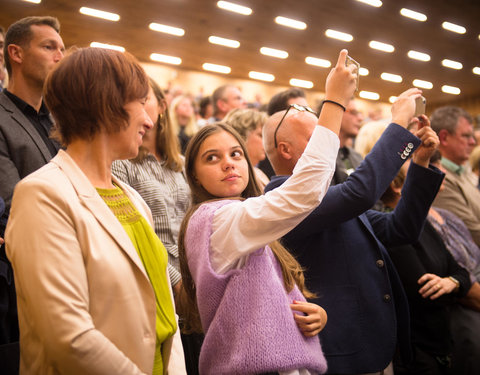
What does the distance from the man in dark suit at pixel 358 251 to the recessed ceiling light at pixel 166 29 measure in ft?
19.1

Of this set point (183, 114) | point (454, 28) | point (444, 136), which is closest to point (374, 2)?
point (454, 28)

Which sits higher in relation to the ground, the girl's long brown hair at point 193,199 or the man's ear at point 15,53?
the man's ear at point 15,53

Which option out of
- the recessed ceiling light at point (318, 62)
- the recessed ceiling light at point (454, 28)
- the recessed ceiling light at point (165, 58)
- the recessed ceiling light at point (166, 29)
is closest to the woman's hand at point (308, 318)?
the recessed ceiling light at point (166, 29)

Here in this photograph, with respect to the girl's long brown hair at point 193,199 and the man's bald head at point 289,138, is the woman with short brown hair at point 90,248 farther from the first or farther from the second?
the man's bald head at point 289,138

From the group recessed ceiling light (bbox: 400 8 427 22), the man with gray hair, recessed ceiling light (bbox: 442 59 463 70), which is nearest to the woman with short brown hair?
the man with gray hair

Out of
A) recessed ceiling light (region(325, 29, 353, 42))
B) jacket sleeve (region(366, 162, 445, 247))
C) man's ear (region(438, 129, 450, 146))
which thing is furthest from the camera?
recessed ceiling light (region(325, 29, 353, 42))

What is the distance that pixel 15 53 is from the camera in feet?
7.16

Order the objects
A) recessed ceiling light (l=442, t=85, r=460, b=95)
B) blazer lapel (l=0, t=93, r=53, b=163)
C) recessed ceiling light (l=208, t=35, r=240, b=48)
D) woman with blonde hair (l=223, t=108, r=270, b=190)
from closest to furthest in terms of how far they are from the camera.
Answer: blazer lapel (l=0, t=93, r=53, b=163)
woman with blonde hair (l=223, t=108, r=270, b=190)
recessed ceiling light (l=208, t=35, r=240, b=48)
recessed ceiling light (l=442, t=85, r=460, b=95)

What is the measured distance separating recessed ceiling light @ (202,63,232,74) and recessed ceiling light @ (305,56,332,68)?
1.84 meters

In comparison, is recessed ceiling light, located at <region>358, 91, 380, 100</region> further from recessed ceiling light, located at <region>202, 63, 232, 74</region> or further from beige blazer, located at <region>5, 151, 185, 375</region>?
beige blazer, located at <region>5, 151, 185, 375</region>

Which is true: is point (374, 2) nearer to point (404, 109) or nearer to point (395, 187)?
point (395, 187)

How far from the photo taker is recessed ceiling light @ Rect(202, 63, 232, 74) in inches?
368

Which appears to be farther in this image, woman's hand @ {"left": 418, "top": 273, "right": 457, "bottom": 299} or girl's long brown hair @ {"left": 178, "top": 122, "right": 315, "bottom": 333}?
woman's hand @ {"left": 418, "top": 273, "right": 457, "bottom": 299}

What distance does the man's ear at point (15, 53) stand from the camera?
2174 mm
